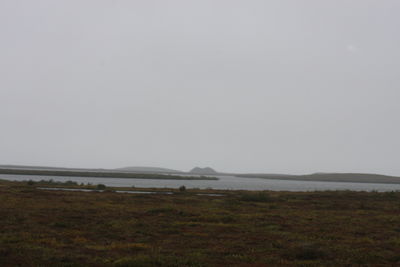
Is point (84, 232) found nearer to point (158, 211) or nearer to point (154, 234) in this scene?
point (154, 234)

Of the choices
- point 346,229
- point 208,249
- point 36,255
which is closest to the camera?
point 36,255

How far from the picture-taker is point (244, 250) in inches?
733

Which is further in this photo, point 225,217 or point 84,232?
point 225,217

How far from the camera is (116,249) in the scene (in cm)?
1817

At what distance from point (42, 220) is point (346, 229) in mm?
22389

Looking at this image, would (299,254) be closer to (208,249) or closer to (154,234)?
(208,249)

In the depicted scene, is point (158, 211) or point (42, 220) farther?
point (158, 211)

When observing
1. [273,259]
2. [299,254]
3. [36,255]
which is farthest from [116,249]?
[299,254]

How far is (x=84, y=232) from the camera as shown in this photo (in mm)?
22859

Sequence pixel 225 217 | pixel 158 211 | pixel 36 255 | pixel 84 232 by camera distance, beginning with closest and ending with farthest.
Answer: pixel 36 255 < pixel 84 232 < pixel 225 217 < pixel 158 211

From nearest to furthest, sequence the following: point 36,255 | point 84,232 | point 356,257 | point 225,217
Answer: point 36,255, point 356,257, point 84,232, point 225,217

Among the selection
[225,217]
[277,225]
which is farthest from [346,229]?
[225,217]

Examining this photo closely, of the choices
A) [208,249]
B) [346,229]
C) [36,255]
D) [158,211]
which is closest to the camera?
[36,255]

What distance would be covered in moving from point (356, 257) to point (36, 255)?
14724 millimetres
